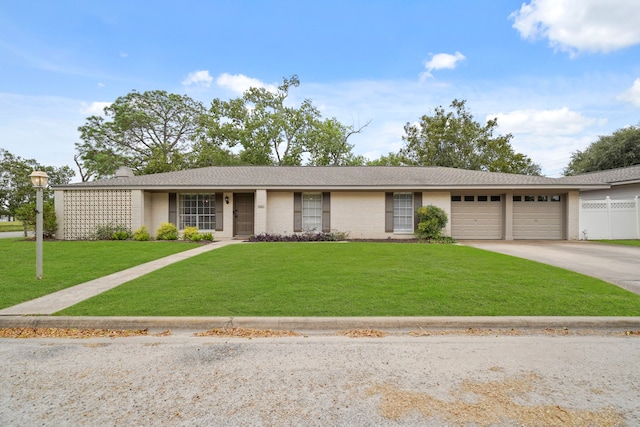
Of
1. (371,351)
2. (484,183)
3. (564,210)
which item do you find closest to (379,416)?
(371,351)

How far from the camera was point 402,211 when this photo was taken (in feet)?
50.3

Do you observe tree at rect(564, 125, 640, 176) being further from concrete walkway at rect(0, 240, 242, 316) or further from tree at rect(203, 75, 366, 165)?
concrete walkway at rect(0, 240, 242, 316)

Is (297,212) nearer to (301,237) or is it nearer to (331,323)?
(301,237)

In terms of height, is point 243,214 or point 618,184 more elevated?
point 618,184

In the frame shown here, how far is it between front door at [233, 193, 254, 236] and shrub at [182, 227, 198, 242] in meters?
1.95

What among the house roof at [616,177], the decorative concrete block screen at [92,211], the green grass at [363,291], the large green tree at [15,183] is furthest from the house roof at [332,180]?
the large green tree at [15,183]

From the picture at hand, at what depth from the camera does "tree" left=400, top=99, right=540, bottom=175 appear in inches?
1249

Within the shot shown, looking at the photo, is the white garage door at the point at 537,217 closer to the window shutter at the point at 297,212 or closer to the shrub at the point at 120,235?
the window shutter at the point at 297,212

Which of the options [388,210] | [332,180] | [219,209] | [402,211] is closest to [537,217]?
[402,211]

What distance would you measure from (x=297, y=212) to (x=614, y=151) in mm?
28940

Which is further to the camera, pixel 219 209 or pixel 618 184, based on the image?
pixel 618 184

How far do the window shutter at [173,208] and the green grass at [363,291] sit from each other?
7904 millimetres

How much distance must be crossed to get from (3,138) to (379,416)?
4046 centimetres

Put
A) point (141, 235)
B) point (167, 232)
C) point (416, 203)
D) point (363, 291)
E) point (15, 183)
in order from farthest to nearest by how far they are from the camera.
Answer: point (15, 183), point (416, 203), point (167, 232), point (141, 235), point (363, 291)
